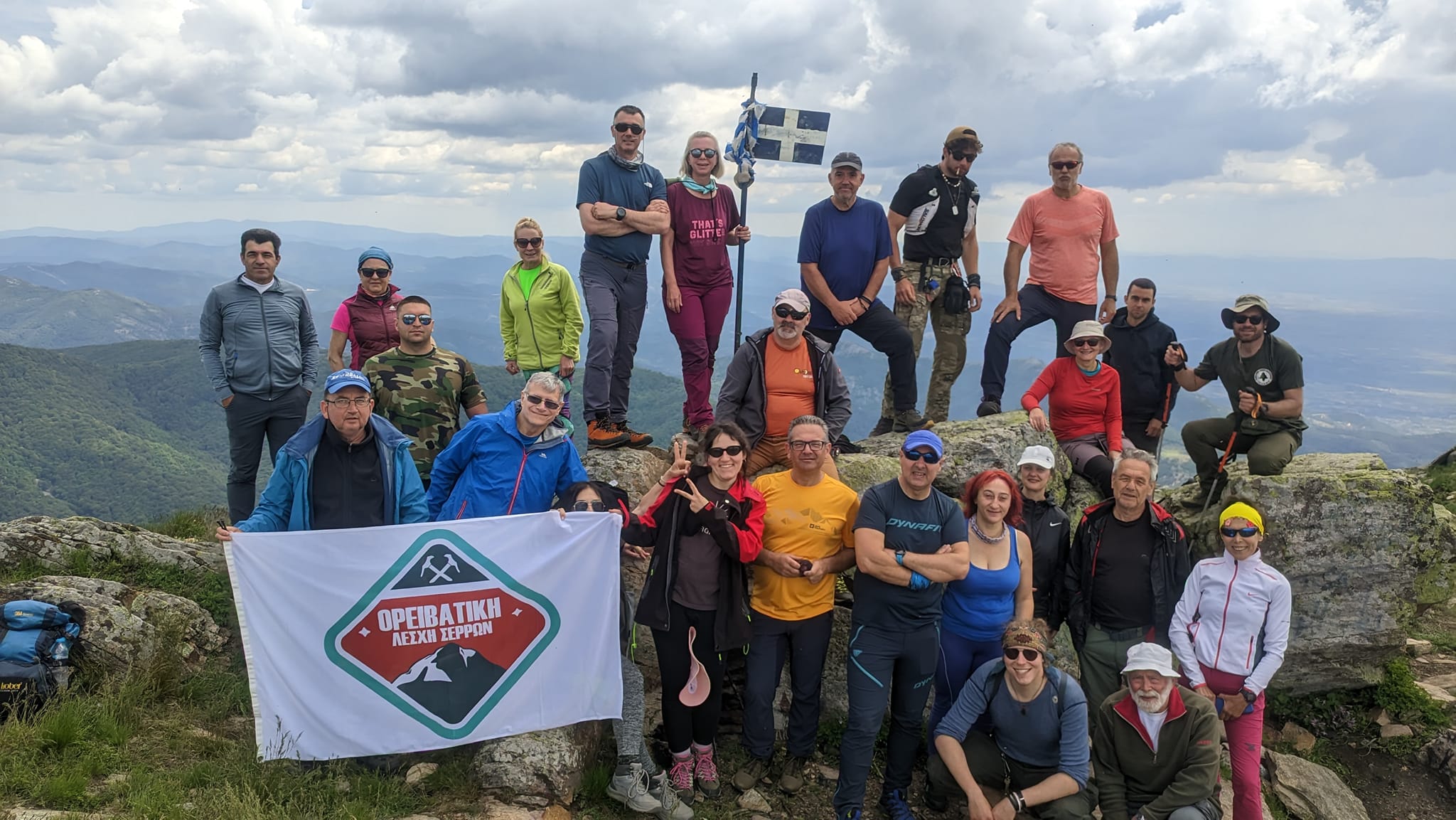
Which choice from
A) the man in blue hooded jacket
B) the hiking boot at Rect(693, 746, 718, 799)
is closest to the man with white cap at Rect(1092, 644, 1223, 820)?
the hiking boot at Rect(693, 746, 718, 799)

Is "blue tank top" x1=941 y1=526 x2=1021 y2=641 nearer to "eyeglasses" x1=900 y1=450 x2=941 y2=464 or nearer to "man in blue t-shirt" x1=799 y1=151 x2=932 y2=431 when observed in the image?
"eyeglasses" x1=900 y1=450 x2=941 y2=464

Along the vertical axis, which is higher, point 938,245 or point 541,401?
point 938,245

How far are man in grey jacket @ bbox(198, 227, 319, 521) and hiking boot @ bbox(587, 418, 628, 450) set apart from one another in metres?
3.10

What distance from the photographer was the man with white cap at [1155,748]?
6.08 meters

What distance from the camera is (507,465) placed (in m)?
6.57

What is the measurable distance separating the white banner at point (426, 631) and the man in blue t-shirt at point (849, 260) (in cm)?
435

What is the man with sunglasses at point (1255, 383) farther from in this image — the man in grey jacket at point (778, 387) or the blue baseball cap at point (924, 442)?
the blue baseball cap at point (924, 442)

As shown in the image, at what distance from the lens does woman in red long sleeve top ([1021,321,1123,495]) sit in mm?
8906

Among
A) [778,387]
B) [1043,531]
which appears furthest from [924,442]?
[778,387]

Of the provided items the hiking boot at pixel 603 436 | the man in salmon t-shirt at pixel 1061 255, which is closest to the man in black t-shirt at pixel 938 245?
the man in salmon t-shirt at pixel 1061 255

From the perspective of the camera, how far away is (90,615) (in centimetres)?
709

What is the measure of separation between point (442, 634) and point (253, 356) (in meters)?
3.92

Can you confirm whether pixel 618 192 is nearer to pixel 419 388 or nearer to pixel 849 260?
pixel 849 260

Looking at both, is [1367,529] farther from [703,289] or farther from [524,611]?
[524,611]
